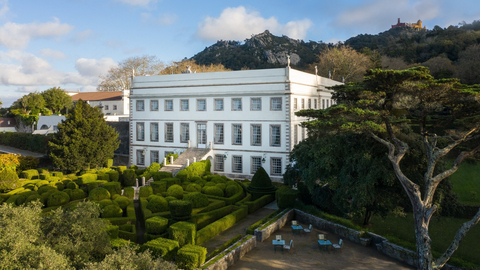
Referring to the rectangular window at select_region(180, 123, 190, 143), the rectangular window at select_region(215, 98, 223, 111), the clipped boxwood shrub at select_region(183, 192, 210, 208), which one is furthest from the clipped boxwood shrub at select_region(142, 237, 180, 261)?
the rectangular window at select_region(180, 123, 190, 143)

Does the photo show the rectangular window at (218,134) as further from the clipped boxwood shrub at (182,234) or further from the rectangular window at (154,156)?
the clipped boxwood shrub at (182,234)

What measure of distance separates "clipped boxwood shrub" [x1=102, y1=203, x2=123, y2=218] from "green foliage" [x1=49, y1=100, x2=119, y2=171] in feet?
50.3

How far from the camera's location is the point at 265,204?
962 inches

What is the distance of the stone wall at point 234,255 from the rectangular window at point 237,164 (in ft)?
51.1

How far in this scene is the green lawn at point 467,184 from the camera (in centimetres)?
2325

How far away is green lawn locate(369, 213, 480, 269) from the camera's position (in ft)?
52.9

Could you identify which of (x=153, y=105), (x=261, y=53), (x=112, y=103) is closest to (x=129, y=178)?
(x=153, y=105)

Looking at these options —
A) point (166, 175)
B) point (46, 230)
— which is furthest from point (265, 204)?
point (46, 230)

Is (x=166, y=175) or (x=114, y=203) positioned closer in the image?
(x=114, y=203)

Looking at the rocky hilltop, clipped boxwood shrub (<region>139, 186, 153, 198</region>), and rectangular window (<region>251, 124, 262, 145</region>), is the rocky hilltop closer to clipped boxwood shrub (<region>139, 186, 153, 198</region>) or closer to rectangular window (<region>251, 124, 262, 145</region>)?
rectangular window (<region>251, 124, 262, 145</region>)

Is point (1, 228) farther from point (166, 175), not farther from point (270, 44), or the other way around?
point (270, 44)

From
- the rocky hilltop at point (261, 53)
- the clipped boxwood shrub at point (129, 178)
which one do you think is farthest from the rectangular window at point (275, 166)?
the rocky hilltop at point (261, 53)

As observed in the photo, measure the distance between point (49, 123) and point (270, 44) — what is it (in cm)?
6132

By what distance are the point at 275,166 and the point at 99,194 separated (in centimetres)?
1503
